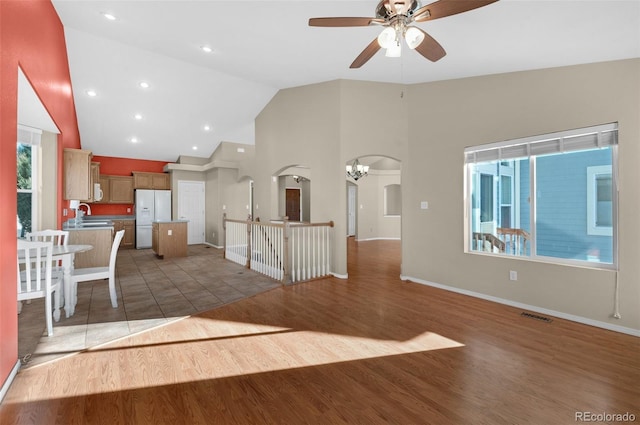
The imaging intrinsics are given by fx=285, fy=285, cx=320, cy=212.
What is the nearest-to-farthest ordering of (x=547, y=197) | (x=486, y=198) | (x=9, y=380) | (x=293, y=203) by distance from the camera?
(x=9, y=380) → (x=547, y=197) → (x=486, y=198) → (x=293, y=203)

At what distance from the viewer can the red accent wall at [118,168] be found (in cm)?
857

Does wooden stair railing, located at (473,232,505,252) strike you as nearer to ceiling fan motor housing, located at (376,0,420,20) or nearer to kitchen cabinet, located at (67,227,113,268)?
ceiling fan motor housing, located at (376,0,420,20)

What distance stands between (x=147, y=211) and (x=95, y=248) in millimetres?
3886

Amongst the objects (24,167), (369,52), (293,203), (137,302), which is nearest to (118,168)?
(24,167)

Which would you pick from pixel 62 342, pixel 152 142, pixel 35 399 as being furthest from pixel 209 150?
pixel 35 399

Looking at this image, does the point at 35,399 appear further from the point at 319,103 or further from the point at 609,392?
the point at 319,103

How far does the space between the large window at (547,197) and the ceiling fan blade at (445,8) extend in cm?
220

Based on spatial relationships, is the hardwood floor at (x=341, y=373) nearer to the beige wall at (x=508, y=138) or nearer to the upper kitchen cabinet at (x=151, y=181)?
the beige wall at (x=508, y=138)

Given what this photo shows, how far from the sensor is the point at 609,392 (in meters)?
1.95

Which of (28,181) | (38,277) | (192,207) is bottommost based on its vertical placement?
(38,277)

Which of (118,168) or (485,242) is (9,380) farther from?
(118,168)

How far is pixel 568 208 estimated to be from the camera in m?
3.38

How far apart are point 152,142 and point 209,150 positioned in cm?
158
